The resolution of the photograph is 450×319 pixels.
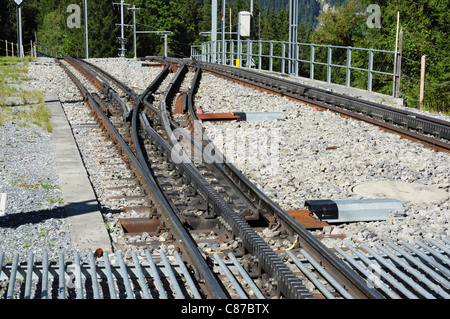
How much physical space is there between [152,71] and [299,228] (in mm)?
22144

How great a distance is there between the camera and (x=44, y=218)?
604cm

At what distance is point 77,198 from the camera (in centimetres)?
671

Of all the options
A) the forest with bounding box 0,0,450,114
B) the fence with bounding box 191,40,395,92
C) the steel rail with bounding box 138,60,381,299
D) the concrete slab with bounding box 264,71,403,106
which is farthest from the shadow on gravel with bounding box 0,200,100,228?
the forest with bounding box 0,0,450,114

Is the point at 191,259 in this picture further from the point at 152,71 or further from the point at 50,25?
the point at 50,25

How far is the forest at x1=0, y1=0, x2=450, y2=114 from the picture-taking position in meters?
33.9

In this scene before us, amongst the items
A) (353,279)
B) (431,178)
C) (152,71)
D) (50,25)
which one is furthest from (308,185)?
(50,25)

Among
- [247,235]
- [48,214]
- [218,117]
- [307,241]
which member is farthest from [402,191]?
[218,117]

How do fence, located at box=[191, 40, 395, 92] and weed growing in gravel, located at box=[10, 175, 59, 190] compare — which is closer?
weed growing in gravel, located at box=[10, 175, 59, 190]

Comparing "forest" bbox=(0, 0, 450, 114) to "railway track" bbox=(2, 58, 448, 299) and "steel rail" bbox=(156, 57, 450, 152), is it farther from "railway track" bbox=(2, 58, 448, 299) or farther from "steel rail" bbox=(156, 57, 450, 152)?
"railway track" bbox=(2, 58, 448, 299)

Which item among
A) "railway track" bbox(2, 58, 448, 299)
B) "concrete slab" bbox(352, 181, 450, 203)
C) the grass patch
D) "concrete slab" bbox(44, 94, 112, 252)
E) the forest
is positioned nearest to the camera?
"railway track" bbox(2, 58, 448, 299)

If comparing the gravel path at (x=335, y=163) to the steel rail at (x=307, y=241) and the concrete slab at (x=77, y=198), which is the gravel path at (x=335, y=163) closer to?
the steel rail at (x=307, y=241)

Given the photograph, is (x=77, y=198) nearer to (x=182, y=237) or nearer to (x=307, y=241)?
(x=182, y=237)

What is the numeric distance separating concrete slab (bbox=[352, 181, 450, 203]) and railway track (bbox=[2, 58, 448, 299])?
1460 millimetres

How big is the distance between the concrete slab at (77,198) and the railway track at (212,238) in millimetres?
227
